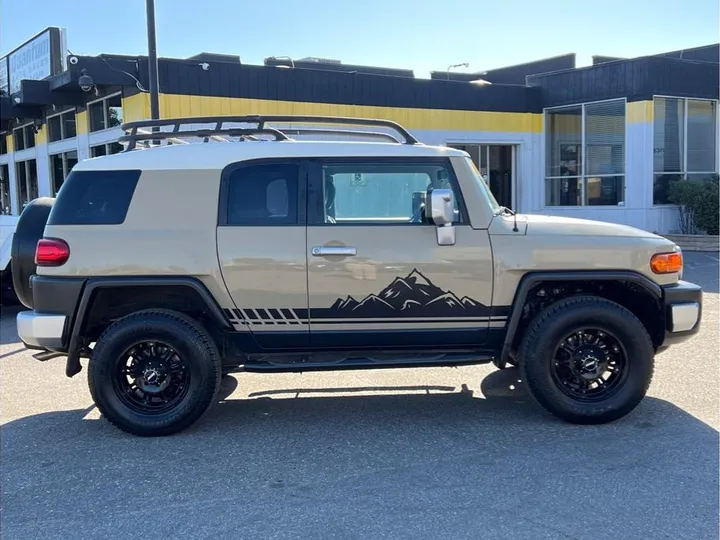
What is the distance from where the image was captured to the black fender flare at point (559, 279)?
4.79 metres

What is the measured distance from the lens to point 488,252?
189 inches

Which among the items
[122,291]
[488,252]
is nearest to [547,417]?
[488,252]

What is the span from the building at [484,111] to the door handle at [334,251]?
1146cm

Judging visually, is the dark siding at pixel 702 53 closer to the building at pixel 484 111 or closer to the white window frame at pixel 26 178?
the building at pixel 484 111

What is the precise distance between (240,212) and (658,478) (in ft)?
10.4

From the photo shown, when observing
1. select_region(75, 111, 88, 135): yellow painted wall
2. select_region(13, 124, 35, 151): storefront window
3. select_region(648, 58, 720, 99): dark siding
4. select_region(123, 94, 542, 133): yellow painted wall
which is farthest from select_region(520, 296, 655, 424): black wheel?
select_region(13, 124, 35, 151): storefront window

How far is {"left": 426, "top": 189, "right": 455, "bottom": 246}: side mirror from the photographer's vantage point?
4594 mm

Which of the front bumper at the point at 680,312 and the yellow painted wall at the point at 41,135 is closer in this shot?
the front bumper at the point at 680,312

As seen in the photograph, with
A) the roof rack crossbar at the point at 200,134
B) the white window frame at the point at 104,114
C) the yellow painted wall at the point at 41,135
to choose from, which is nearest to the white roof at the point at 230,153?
the roof rack crossbar at the point at 200,134

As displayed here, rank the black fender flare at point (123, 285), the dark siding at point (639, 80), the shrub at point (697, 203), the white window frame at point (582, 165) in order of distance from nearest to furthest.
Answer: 1. the black fender flare at point (123, 285)
2. the shrub at point (697, 203)
3. the dark siding at point (639, 80)
4. the white window frame at point (582, 165)

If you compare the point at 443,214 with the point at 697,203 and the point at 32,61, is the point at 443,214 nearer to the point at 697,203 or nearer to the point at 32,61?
the point at 697,203

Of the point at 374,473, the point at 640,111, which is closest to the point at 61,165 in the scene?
the point at 640,111

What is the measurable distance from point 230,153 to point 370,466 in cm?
240

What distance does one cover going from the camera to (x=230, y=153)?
194 inches
